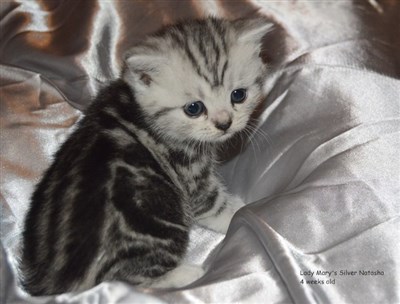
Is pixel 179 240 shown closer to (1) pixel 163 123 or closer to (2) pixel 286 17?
(1) pixel 163 123

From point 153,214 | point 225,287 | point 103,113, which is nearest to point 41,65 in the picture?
point 103,113

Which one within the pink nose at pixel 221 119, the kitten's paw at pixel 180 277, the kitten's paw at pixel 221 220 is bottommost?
the kitten's paw at pixel 221 220

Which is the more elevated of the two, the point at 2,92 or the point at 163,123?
the point at 163,123

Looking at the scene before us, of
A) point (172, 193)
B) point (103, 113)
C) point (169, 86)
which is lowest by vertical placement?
point (172, 193)

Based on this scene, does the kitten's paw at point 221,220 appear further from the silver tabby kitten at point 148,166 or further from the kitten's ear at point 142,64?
the kitten's ear at point 142,64

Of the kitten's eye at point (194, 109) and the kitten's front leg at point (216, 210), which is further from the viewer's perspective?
the kitten's front leg at point (216, 210)

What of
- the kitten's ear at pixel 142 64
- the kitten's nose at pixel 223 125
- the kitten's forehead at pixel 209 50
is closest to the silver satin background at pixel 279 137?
the kitten's nose at pixel 223 125

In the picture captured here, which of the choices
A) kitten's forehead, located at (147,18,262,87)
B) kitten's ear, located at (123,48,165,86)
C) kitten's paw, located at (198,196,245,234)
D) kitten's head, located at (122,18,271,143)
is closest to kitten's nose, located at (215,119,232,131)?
kitten's head, located at (122,18,271,143)
